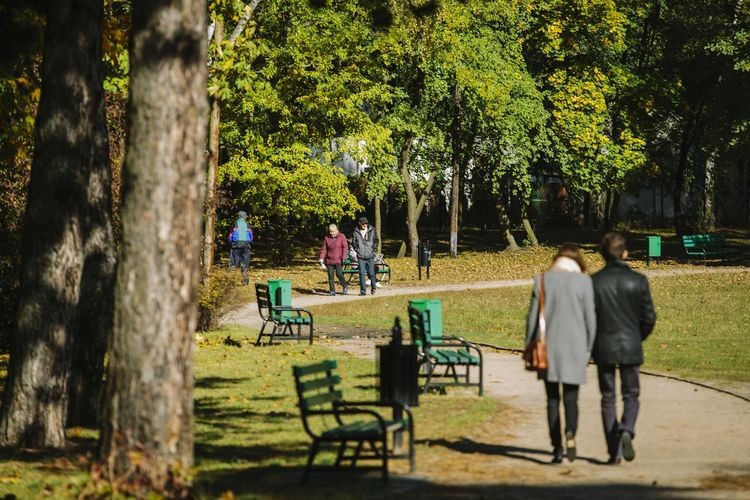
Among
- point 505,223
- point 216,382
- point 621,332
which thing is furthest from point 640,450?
point 505,223

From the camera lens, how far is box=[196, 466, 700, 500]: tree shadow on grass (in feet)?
29.0

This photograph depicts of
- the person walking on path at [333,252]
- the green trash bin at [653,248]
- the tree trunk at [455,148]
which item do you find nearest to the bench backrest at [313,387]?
the person walking on path at [333,252]

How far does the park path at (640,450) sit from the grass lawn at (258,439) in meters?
0.30

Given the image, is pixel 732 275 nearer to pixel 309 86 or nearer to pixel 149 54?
pixel 309 86

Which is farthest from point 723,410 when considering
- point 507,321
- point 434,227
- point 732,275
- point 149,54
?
point 434,227

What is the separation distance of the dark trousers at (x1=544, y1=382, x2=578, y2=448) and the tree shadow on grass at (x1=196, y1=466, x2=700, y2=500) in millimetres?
1055

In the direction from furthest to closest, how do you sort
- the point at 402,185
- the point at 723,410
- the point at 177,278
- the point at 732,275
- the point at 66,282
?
the point at 402,185 → the point at 732,275 → the point at 723,410 → the point at 66,282 → the point at 177,278

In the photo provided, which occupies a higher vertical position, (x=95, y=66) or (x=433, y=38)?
(x=433, y=38)

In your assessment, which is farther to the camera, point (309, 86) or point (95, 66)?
point (309, 86)

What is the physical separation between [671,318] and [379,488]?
18.0m

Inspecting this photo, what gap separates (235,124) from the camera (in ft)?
128

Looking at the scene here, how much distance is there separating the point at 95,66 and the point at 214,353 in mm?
8939

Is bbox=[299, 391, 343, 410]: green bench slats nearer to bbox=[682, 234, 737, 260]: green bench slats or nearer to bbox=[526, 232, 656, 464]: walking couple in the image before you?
bbox=[526, 232, 656, 464]: walking couple

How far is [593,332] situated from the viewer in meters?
10.4
